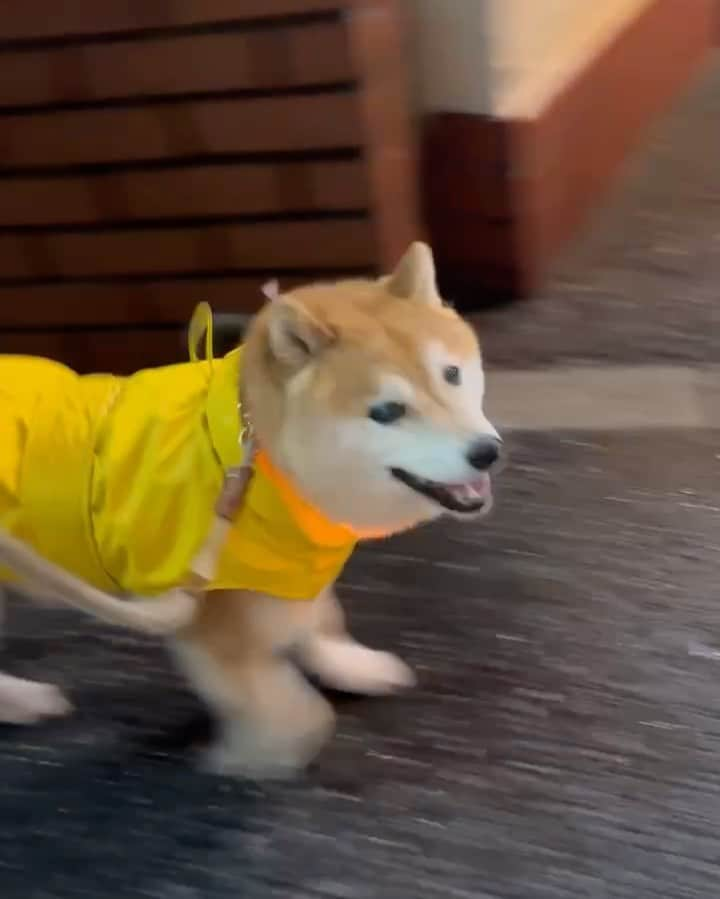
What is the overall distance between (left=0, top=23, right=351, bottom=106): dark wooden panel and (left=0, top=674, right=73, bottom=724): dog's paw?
0.78 metres

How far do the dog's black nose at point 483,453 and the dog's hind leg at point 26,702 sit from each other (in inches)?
21.3

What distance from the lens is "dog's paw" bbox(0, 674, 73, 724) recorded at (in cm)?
111

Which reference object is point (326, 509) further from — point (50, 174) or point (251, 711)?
point (50, 174)

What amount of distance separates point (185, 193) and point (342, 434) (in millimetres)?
796

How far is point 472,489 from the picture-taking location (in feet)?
2.83

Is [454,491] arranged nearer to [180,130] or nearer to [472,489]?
[472,489]

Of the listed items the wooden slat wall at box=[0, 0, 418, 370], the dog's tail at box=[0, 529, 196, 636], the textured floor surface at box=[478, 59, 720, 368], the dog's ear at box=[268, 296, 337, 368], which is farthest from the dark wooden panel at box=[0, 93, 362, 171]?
the dog's tail at box=[0, 529, 196, 636]

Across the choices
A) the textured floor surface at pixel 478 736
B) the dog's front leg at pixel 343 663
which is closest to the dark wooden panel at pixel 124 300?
the textured floor surface at pixel 478 736

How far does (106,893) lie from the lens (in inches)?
36.9

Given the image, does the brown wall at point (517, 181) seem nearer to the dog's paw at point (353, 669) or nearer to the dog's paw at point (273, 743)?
the dog's paw at point (353, 669)

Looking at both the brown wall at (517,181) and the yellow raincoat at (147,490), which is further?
the brown wall at (517,181)

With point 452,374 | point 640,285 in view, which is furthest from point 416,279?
point 640,285

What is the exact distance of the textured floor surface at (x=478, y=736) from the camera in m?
0.94

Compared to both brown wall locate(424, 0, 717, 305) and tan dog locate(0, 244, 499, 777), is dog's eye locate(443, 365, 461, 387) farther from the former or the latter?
brown wall locate(424, 0, 717, 305)
